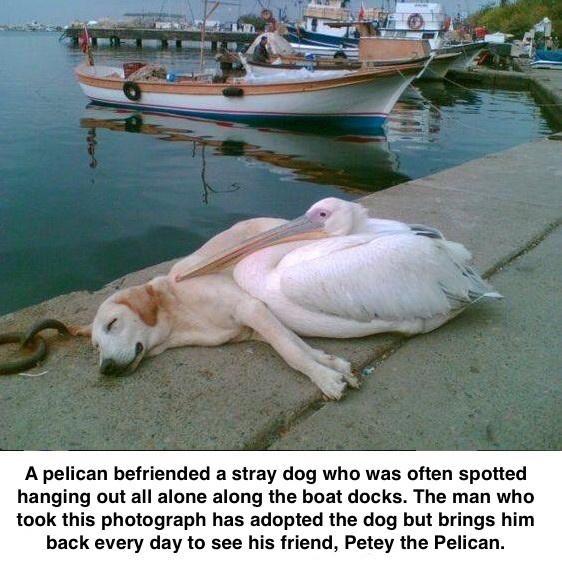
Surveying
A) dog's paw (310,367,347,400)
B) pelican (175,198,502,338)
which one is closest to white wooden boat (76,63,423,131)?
pelican (175,198,502,338)

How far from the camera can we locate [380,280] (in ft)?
7.48

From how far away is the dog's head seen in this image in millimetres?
2176

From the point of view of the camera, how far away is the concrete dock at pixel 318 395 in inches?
73.4

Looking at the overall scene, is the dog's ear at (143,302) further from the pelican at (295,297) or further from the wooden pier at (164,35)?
the wooden pier at (164,35)

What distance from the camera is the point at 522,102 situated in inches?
737

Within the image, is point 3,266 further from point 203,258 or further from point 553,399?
point 553,399

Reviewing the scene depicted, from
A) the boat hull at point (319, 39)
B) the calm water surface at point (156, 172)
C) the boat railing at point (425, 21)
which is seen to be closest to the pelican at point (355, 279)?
the calm water surface at point (156, 172)

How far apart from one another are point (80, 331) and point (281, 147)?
32.2 feet

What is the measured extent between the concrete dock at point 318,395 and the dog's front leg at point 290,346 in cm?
5

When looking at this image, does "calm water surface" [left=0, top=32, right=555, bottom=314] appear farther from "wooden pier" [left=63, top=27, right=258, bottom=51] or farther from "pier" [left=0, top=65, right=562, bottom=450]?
"wooden pier" [left=63, top=27, right=258, bottom=51]

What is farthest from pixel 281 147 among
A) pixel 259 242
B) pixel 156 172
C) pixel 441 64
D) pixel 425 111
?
pixel 441 64

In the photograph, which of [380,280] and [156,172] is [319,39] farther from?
[380,280]
